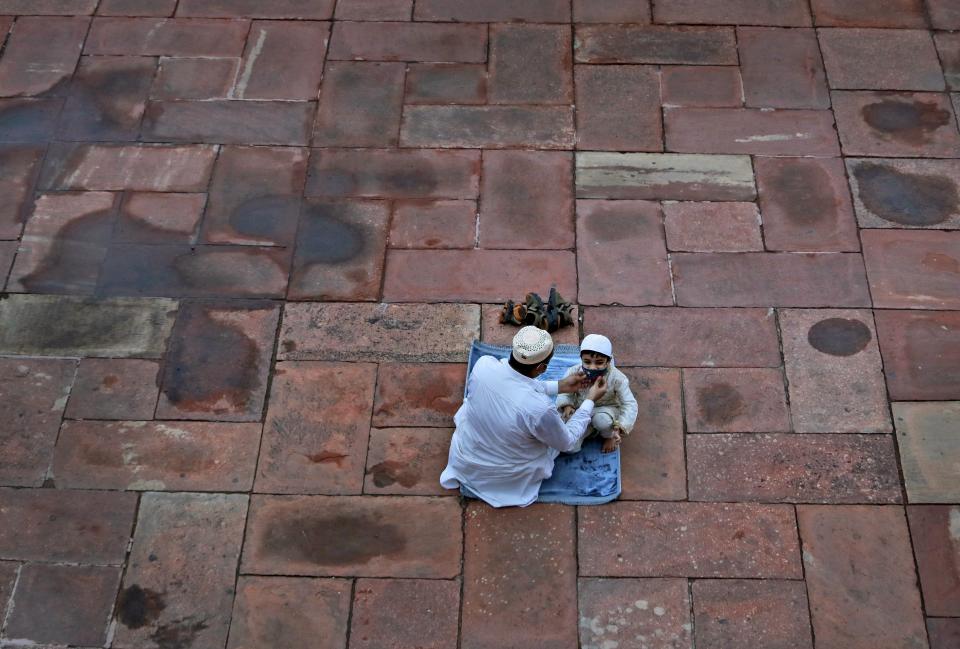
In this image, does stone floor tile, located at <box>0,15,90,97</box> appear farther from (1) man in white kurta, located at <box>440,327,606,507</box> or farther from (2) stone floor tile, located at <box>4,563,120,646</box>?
(1) man in white kurta, located at <box>440,327,606,507</box>

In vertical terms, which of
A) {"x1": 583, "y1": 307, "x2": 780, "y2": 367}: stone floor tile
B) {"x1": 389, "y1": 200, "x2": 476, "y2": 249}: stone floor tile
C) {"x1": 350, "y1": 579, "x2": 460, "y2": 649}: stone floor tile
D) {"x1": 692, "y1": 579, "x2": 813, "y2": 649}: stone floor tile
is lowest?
{"x1": 692, "y1": 579, "x2": 813, "y2": 649}: stone floor tile

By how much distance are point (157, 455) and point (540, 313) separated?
2243 millimetres

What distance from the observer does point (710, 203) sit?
5992mm

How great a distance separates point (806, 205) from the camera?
5.96 meters

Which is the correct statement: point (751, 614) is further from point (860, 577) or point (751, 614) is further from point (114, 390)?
point (114, 390)

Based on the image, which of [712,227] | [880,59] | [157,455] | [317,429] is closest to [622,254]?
[712,227]

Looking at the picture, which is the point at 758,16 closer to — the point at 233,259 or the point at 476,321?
the point at 476,321

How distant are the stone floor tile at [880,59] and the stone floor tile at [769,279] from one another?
159 cm

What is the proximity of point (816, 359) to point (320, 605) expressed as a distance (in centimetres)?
302

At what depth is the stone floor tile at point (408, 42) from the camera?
22.2 feet

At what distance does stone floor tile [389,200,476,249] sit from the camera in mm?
5867

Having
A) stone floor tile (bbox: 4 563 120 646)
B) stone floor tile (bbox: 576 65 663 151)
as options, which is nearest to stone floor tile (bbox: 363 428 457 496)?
stone floor tile (bbox: 4 563 120 646)

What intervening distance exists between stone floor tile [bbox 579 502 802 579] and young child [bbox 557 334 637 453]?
0.39 metres

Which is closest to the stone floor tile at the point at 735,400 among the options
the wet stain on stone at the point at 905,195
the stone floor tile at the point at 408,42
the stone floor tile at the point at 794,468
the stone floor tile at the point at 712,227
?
the stone floor tile at the point at 794,468
